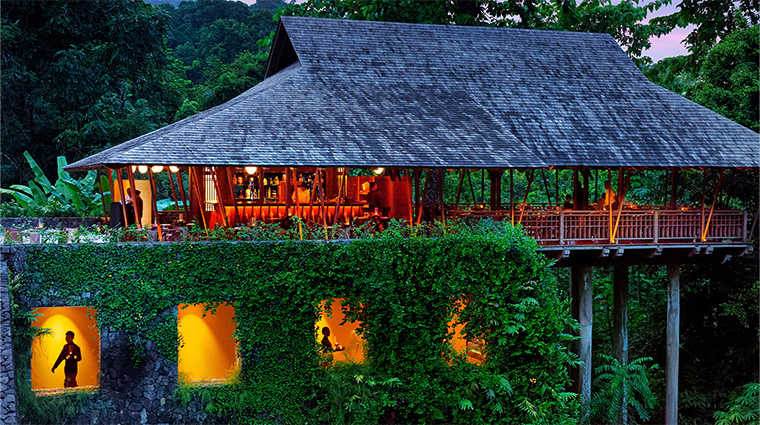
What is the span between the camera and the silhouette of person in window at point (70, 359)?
16.5 m

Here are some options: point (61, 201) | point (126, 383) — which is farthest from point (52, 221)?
point (126, 383)

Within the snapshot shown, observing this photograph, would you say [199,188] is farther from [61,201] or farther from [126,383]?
[61,201]

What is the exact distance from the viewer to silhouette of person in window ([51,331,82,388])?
1650 centimetres

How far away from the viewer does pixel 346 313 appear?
1733 centimetres

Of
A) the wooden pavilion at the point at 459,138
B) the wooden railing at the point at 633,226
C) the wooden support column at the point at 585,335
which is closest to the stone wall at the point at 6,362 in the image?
the wooden pavilion at the point at 459,138

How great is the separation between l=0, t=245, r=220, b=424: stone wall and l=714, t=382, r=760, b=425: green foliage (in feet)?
45.5

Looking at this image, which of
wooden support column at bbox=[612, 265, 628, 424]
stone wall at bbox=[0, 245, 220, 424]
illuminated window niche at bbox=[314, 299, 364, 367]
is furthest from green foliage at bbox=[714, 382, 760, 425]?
stone wall at bbox=[0, 245, 220, 424]

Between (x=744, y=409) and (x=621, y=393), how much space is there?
350cm

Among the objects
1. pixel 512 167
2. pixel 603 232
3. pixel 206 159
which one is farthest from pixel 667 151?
pixel 206 159

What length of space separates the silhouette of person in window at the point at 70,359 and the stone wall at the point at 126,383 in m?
0.72

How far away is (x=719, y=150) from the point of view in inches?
821

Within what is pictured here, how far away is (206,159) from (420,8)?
15.8 meters

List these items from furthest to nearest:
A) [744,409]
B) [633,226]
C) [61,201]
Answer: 1. [61,201]
2. [744,409]
3. [633,226]

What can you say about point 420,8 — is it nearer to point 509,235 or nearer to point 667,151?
point 667,151
